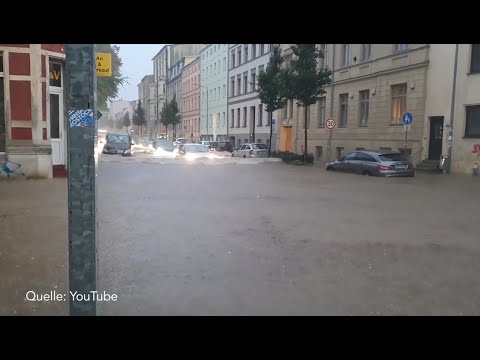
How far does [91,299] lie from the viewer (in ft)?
11.5

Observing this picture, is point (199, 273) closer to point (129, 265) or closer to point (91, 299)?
point (129, 265)

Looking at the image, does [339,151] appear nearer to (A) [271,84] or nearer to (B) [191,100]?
(A) [271,84]

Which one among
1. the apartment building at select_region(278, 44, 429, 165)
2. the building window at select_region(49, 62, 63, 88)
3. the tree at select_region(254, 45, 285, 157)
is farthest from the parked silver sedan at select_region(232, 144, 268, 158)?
the building window at select_region(49, 62, 63, 88)

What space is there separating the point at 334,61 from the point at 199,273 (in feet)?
97.1

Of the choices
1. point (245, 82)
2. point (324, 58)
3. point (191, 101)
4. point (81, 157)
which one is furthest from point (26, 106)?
point (191, 101)

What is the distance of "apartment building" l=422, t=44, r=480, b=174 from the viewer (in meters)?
21.2

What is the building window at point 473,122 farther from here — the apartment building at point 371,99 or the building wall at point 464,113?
the apartment building at point 371,99

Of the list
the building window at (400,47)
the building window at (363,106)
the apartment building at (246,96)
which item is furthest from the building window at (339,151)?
the apartment building at (246,96)

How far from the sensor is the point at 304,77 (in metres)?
27.6

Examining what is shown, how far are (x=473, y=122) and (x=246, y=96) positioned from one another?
3384 cm

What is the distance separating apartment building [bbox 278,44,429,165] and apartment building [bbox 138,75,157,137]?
277 feet

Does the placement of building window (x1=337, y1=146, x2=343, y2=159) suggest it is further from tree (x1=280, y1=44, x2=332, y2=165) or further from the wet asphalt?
the wet asphalt

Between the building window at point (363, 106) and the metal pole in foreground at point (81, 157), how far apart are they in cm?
2768
